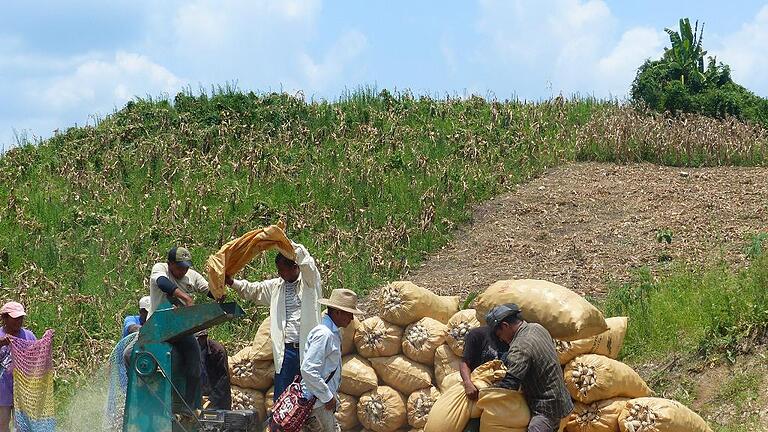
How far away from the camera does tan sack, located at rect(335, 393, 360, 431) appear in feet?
29.2

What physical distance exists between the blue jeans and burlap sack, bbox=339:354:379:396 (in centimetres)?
57

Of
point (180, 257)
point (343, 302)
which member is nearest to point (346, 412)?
point (343, 302)

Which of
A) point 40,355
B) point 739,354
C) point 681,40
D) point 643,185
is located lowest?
point 739,354

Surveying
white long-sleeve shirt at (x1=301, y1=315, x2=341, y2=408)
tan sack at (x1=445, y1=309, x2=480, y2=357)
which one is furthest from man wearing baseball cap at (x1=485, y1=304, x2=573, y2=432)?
tan sack at (x1=445, y1=309, x2=480, y2=357)

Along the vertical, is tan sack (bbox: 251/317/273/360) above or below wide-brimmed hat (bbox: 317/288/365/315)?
below

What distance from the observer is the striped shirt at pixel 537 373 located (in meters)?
7.07

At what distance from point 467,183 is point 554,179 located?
1481mm

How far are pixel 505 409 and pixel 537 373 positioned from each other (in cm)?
40

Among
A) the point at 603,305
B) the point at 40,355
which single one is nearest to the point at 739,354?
the point at 603,305

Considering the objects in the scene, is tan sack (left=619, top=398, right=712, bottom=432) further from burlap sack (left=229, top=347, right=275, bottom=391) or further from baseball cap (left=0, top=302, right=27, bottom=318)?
baseball cap (left=0, top=302, right=27, bottom=318)

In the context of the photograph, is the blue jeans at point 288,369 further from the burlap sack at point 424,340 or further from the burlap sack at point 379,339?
the burlap sack at point 424,340

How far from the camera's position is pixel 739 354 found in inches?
387

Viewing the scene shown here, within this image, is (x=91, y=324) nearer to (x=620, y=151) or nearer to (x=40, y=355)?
(x=40, y=355)

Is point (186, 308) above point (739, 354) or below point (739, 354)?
above
